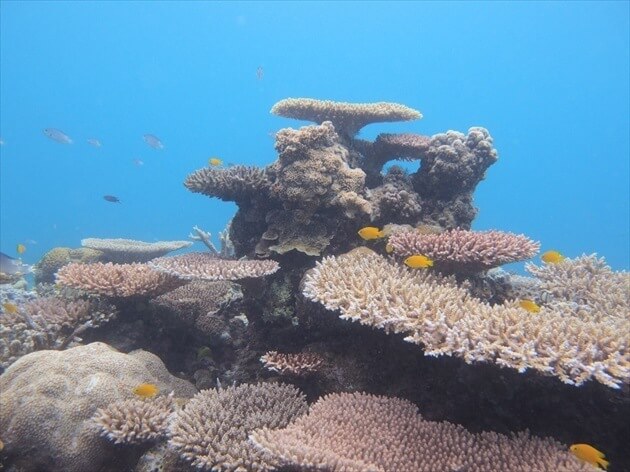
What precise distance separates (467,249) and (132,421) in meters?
4.14

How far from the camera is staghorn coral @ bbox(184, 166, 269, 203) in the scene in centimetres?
639

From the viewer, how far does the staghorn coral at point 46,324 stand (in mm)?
5305

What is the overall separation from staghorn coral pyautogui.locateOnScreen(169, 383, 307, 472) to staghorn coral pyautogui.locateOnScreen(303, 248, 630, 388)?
1.13m

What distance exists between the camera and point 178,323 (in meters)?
5.92

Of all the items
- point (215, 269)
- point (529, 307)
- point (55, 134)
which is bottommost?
point (215, 269)

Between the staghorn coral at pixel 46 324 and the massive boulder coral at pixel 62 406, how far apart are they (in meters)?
0.81

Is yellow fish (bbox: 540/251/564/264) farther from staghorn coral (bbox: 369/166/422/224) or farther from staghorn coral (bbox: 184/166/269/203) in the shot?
staghorn coral (bbox: 184/166/269/203)

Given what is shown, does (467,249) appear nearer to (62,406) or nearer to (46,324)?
(62,406)

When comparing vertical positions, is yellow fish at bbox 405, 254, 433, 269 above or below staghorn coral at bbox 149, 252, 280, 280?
above

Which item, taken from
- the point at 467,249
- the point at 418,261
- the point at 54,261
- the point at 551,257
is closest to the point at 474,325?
the point at 418,261

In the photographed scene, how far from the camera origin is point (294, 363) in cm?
461

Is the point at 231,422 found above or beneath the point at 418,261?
beneath

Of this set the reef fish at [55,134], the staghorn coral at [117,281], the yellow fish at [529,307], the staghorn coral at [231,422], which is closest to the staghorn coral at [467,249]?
the yellow fish at [529,307]

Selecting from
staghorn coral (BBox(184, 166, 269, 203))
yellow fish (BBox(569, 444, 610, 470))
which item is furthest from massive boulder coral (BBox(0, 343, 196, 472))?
yellow fish (BBox(569, 444, 610, 470))
